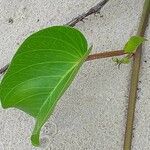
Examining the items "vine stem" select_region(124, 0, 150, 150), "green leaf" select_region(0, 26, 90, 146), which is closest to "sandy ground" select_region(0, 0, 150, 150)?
"vine stem" select_region(124, 0, 150, 150)

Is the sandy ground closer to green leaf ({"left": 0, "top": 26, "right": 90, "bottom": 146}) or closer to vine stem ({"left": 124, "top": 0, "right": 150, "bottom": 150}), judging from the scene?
vine stem ({"left": 124, "top": 0, "right": 150, "bottom": 150})

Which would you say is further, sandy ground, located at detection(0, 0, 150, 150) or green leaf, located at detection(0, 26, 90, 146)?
sandy ground, located at detection(0, 0, 150, 150)

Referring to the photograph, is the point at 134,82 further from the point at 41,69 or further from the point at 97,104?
the point at 41,69

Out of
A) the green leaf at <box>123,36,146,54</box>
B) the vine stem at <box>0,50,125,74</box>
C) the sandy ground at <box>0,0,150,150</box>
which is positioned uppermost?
the green leaf at <box>123,36,146,54</box>

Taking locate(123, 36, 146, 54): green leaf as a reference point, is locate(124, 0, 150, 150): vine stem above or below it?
below

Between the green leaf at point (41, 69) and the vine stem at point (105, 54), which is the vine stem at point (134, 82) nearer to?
the vine stem at point (105, 54)

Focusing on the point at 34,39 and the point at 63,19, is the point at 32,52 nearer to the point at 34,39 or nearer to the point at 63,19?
the point at 34,39

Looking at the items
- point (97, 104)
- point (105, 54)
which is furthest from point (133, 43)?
point (97, 104)
